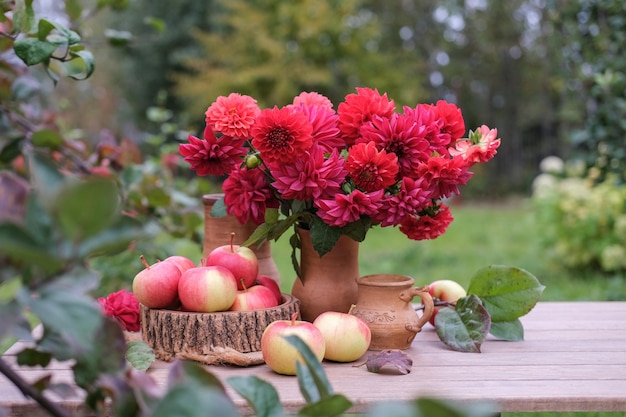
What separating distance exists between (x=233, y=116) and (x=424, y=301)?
0.49 meters

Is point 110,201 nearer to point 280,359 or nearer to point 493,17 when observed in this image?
point 280,359

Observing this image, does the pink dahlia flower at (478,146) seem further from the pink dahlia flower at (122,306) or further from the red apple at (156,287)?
the pink dahlia flower at (122,306)

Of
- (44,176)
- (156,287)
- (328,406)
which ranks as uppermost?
(44,176)

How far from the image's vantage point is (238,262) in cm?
130

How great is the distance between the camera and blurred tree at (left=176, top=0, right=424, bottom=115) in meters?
9.52

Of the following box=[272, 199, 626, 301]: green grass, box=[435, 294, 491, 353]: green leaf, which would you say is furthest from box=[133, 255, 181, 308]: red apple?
→ box=[272, 199, 626, 301]: green grass

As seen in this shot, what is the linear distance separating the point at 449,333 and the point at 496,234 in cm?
532

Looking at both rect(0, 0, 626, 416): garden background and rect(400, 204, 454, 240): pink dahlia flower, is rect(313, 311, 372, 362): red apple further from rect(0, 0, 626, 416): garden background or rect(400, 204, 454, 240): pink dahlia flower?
rect(0, 0, 626, 416): garden background

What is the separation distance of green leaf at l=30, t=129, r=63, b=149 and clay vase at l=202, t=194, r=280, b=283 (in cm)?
41

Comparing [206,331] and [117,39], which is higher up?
[117,39]

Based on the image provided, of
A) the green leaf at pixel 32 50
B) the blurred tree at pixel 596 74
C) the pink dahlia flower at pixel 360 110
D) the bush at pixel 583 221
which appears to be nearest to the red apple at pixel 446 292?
the pink dahlia flower at pixel 360 110

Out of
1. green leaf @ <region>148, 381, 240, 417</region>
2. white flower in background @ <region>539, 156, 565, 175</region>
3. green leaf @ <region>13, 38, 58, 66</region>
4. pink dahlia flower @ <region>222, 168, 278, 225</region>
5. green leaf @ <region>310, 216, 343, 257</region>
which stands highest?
green leaf @ <region>13, 38, 58, 66</region>

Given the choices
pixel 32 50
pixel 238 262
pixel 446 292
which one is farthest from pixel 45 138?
pixel 446 292

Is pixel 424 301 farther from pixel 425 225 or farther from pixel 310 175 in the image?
pixel 310 175
